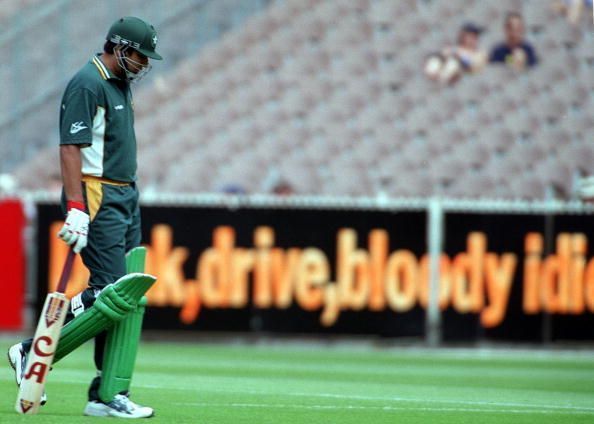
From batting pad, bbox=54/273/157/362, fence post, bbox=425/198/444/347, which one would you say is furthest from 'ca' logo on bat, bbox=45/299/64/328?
fence post, bbox=425/198/444/347

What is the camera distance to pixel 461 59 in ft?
63.9

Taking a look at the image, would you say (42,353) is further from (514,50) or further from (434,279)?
(514,50)

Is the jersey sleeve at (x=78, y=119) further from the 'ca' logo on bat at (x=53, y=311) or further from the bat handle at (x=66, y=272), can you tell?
the 'ca' logo on bat at (x=53, y=311)

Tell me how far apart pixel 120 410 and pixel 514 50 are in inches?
535

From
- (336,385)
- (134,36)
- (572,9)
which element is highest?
(572,9)

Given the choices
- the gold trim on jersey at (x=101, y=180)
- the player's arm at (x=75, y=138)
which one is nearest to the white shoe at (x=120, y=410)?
the player's arm at (x=75, y=138)

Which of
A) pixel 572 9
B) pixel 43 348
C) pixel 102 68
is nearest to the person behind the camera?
pixel 43 348

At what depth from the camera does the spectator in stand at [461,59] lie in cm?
1938

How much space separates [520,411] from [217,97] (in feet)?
41.2

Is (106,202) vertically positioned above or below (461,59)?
below

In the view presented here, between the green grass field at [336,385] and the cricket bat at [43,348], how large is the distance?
99 mm

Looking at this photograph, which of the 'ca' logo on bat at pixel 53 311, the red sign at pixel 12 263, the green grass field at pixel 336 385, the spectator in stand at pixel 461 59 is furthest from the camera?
the spectator in stand at pixel 461 59

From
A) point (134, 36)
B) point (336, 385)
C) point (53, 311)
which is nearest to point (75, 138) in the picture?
point (134, 36)

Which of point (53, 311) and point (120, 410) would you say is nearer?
point (53, 311)
